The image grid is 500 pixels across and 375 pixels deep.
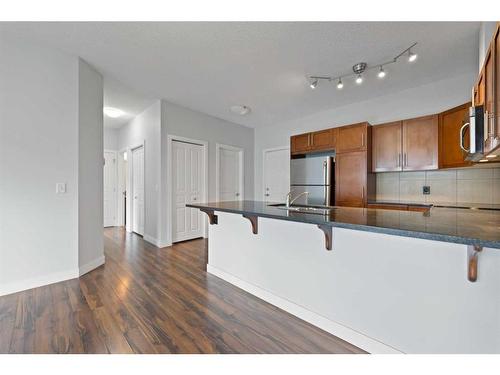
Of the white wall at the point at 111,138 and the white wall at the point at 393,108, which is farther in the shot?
the white wall at the point at 111,138

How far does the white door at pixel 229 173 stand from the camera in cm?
493

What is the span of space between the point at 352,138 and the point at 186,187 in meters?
3.04

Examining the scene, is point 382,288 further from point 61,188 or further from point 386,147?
point 61,188

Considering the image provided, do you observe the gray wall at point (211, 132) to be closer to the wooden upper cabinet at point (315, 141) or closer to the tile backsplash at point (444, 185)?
the wooden upper cabinet at point (315, 141)

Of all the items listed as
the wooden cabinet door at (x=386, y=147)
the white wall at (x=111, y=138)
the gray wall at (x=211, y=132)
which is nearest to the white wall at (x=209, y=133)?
the gray wall at (x=211, y=132)

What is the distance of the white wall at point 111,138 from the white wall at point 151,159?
1420mm

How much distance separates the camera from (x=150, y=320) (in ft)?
5.76

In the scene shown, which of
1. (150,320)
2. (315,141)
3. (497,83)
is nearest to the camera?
(497,83)

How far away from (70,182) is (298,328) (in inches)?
109

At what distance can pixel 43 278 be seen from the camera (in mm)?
2348

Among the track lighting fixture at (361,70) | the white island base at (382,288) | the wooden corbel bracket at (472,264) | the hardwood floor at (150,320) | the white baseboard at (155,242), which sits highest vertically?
the track lighting fixture at (361,70)

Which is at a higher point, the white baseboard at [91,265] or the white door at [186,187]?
the white door at [186,187]

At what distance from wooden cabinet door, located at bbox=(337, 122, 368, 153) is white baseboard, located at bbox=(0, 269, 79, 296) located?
4.01 m

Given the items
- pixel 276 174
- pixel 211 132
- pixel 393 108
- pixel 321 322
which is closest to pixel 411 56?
pixel 393 108
